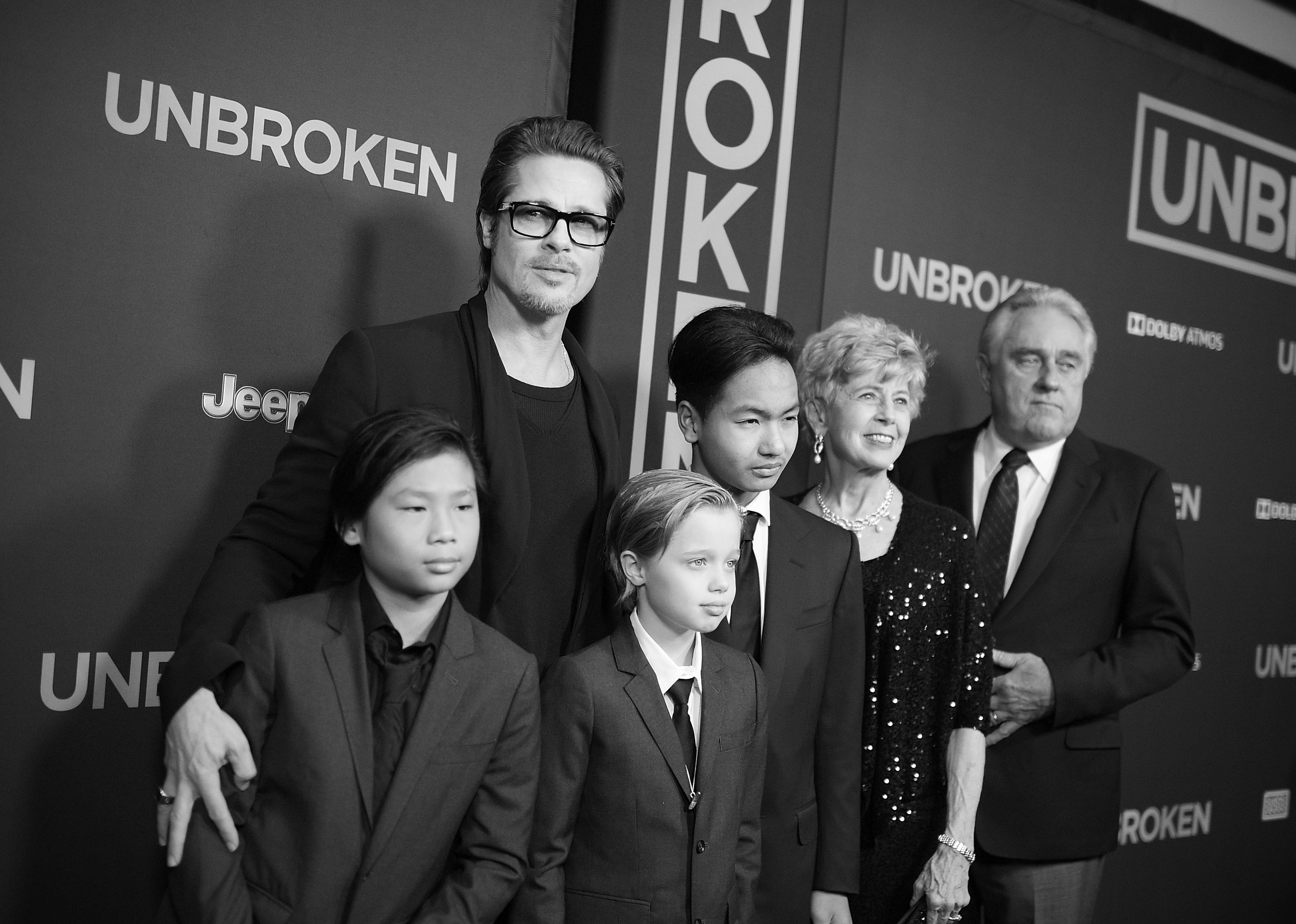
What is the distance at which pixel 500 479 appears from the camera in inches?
78.6

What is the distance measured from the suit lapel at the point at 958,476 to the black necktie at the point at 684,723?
1208mm

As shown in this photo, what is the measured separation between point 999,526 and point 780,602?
0.94 m

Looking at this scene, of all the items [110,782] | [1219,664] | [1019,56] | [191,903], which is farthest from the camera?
[1219,664]

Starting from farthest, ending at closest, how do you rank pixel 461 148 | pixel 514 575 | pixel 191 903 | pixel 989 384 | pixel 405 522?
pixel 989 384 → pixel 461 148 → pixel 514 575 → pixel 405 522 → pixel 191 903

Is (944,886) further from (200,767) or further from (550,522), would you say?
(200,767)

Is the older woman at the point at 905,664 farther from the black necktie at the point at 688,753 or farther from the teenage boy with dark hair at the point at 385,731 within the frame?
the teenage boy with dark hair at the point at 385,731

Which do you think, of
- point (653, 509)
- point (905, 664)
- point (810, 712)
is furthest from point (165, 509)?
point (905, 664)

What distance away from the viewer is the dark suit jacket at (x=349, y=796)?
1689 millimetres

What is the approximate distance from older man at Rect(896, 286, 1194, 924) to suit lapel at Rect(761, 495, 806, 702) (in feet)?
2.44

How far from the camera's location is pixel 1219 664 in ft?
14.8

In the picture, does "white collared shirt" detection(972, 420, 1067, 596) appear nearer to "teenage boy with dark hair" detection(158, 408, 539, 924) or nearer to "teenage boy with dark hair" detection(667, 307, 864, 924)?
"teenage boy with dark hair" detection(667, 307, 864, 924)

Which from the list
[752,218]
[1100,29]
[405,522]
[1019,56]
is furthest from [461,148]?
[1100,29]

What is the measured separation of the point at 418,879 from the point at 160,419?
124 centimetres

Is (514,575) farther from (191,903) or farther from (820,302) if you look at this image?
(820,302)
